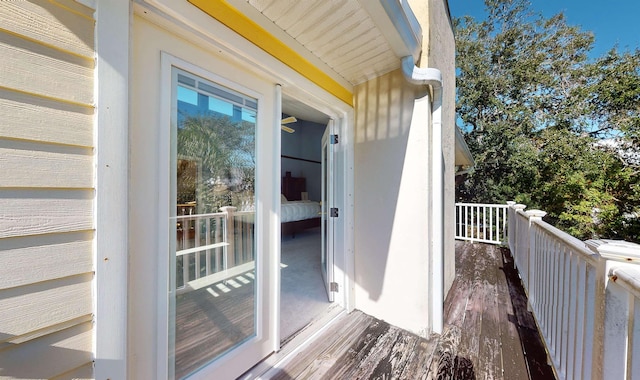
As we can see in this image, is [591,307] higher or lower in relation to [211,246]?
lower

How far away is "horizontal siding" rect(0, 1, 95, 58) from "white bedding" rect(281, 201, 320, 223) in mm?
4429

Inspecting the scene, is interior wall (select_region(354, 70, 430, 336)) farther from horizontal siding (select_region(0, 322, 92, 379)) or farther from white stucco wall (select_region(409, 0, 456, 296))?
horizontal siding (select_region(0, 322, 92, 379))

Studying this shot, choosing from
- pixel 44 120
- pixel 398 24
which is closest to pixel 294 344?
pixel 44 120

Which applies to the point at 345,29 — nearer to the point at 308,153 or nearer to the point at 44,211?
the point at 44,211

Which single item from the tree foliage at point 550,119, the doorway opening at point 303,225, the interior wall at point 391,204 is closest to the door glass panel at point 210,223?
the doorway opening at point 303,225

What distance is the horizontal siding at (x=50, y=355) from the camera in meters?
0.74

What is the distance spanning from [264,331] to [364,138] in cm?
189

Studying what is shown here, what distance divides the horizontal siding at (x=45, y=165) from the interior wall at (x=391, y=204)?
6.70 ft

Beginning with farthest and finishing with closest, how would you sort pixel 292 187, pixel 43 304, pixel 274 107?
pixel 292 187
pixel 274 107
pixel 43 304

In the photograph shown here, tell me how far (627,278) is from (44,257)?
194cm

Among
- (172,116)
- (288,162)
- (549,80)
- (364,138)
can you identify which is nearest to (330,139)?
(364,138)

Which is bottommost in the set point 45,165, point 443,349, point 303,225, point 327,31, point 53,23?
point 443,349

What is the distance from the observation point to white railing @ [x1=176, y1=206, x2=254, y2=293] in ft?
4.22

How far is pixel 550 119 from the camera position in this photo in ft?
27.9
